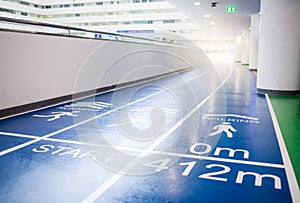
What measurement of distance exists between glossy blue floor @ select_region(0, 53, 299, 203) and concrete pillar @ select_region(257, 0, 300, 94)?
214 centimetres

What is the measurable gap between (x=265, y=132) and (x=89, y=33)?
510cm

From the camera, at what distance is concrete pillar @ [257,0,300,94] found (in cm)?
705

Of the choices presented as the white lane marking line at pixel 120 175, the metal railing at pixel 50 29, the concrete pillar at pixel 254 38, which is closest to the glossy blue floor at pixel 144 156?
the white lane marking line at pixel 120 175

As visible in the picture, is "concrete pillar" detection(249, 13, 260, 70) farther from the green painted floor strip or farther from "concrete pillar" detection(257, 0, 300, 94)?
the green painted floor strip

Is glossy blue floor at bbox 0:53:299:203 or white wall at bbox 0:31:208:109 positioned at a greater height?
white wall at bbox 0:31:208:109

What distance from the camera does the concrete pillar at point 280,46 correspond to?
705 centimetres

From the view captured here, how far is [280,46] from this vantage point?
23.6 ft

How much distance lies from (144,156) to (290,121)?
284 centimetres

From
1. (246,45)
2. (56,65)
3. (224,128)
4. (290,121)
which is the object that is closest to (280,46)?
(290,121)

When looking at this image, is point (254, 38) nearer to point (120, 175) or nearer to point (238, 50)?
point (238, 50)

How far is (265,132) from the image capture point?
400 centimetres

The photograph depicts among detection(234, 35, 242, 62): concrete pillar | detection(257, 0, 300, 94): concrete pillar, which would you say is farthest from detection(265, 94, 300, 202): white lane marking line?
detection(234, 35, 242, 62): concrete pillar

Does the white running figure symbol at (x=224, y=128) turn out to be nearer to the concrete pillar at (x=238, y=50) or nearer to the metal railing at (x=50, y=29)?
the metal railing at (x=50, y=29)

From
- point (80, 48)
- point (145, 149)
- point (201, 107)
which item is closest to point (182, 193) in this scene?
point (145, 149)
